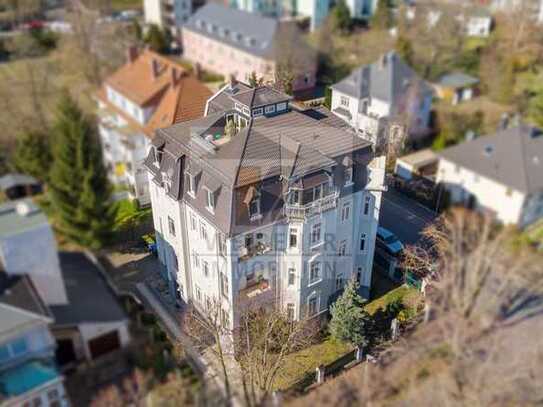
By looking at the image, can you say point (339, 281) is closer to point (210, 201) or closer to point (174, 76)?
point (210, 201)

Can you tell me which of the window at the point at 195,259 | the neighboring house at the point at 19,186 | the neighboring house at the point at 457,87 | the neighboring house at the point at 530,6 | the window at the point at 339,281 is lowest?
the window at the point at 339,281

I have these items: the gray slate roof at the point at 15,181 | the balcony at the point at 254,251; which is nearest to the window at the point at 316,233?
the balcony at the point at 254,251

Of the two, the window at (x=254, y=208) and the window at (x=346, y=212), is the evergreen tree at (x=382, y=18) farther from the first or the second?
the window at (x=254, y=208)

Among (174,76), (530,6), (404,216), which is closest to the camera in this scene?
(404,216)

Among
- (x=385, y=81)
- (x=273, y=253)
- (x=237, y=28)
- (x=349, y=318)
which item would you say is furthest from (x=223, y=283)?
(x=237, y=28)

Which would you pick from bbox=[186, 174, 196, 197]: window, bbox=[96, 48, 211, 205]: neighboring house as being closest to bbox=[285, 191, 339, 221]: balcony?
bbox=[186, 174, 196, 197]: window
